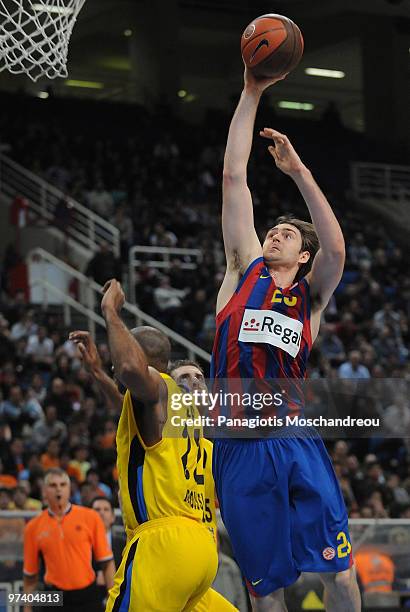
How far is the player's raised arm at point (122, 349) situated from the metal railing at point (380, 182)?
2149 centimetres

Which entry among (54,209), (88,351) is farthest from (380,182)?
(88,351)

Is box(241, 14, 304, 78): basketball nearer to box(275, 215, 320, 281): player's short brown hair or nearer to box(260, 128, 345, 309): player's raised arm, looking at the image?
box(260, 128, 345, 309): player's raised arm

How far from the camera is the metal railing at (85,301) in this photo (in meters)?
17.4

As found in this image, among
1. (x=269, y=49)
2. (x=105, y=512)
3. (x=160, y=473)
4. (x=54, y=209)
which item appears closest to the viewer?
(x=160, y=473)

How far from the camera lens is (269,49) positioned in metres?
5.61

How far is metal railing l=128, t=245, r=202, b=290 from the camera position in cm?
1923

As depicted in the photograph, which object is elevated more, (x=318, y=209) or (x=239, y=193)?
(x=239, y=193)

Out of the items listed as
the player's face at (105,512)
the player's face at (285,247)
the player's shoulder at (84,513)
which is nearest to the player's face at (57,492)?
the player's shoulder at (84,513)

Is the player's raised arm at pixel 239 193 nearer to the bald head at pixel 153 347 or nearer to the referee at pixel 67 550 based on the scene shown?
the bald head at pixel 153 347

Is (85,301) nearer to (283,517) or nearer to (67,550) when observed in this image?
(67,550)

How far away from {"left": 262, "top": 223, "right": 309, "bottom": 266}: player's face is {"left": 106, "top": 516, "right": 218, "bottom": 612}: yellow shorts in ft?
4.26

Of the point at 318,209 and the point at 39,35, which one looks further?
the point at 39,35

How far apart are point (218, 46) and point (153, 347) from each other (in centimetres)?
2491

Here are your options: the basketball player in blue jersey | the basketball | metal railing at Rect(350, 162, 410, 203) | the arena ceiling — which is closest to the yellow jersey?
the basketball player in blue jersey
